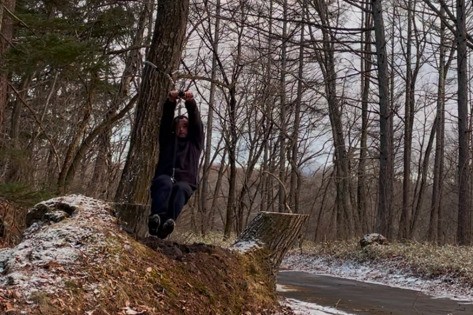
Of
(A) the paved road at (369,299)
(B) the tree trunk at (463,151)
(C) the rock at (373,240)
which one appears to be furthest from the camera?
(B) the tree trunk at (463,151)

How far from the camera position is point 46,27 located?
9875 mm

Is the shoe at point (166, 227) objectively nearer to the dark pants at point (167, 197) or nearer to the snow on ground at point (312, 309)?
the dark pants at point (167, 197)

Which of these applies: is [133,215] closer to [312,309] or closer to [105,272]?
[105,272]

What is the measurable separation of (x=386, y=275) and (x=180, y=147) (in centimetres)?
896

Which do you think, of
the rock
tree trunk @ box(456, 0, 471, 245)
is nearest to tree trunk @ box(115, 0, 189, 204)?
the rock

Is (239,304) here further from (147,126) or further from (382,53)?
(382,53)

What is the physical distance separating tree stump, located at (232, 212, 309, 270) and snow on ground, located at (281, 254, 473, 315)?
826 mm

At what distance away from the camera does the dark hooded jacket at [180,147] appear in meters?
6.24

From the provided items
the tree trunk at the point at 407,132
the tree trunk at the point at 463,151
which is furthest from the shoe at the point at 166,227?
the tree trunk at the point at 407,132

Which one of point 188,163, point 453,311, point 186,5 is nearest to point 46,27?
point 186,5

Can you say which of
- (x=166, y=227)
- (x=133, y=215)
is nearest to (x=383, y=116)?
(x=166, y=227)

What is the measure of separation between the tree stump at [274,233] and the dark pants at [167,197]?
1144mm

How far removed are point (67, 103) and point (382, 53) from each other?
38.5 ft

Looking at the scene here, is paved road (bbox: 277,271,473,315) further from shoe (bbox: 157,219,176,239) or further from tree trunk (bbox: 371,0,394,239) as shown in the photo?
tree trunk (bbox: 371,0,394,239)
